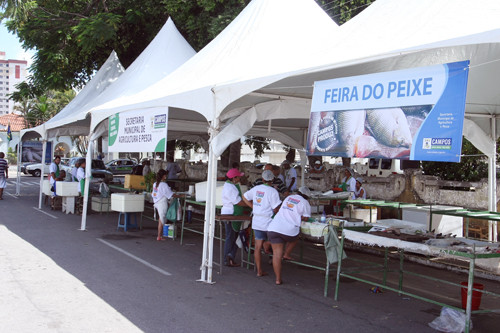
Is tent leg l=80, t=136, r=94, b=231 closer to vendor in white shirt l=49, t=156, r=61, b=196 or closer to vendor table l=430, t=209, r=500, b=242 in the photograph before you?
vendor in white shirt l=49, t=156, r=61, b=196

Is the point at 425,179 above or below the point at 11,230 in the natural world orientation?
above

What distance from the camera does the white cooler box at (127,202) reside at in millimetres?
12008

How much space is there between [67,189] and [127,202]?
419 cm

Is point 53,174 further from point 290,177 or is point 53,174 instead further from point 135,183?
point 290,177

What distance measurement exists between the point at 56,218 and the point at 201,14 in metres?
8.13

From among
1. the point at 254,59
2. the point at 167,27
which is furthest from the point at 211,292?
the point at 167,27

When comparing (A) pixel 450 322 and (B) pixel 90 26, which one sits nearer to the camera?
(A) pixel 450 322

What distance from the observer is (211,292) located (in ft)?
23.0

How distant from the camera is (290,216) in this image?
7.32 meters

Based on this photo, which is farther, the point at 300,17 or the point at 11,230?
the point at 11,230

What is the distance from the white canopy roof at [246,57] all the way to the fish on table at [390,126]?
1.75m

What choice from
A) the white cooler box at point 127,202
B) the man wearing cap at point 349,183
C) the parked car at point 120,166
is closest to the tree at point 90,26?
the man wearing cap at point 349,183

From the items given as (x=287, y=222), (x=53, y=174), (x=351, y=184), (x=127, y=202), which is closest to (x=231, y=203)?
(x=287, y=222)

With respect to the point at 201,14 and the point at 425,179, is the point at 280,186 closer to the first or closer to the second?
the point at 425,179
